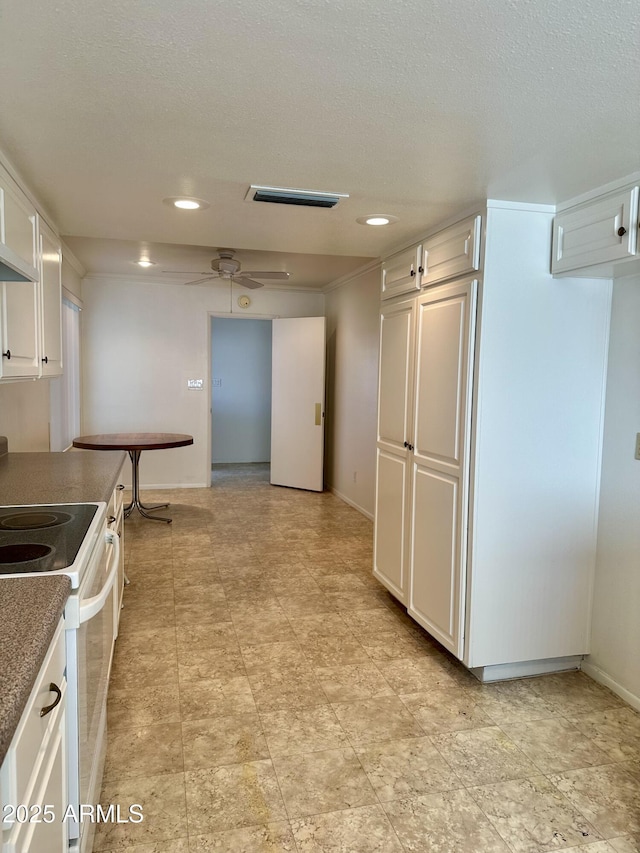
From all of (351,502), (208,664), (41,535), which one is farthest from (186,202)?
(351,502)

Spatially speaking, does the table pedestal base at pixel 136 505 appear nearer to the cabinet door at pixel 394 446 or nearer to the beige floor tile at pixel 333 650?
the cabinet door at pixel 394 446

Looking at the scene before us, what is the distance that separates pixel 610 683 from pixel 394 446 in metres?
1.52

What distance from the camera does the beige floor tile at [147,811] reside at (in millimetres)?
1650

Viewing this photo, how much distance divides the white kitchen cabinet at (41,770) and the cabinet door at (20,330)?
1.20m

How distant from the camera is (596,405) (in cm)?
251

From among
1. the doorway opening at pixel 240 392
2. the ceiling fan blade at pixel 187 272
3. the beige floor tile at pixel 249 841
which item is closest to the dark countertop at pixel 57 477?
the beige floor tile at pixel 249 841

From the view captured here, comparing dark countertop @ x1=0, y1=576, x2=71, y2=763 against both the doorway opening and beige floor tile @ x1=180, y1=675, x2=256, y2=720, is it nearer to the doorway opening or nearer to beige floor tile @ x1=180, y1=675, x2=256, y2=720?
beige floor tile @ x1=180, y1=675, x2=256, y2=720

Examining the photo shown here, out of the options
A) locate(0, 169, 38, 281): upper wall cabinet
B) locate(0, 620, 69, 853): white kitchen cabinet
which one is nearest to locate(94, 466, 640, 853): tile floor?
locate(0, 620, 69, 853): white kitchen cabinet

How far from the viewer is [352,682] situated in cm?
253

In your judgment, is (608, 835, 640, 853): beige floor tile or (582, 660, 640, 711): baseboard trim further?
(582, 660, 640, 711): baseboard trim

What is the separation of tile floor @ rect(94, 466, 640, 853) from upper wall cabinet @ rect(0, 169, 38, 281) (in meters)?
1.69

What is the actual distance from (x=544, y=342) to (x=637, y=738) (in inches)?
62.9

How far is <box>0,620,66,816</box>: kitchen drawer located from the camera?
0.84 m

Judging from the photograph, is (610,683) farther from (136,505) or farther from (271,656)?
(136,505)
